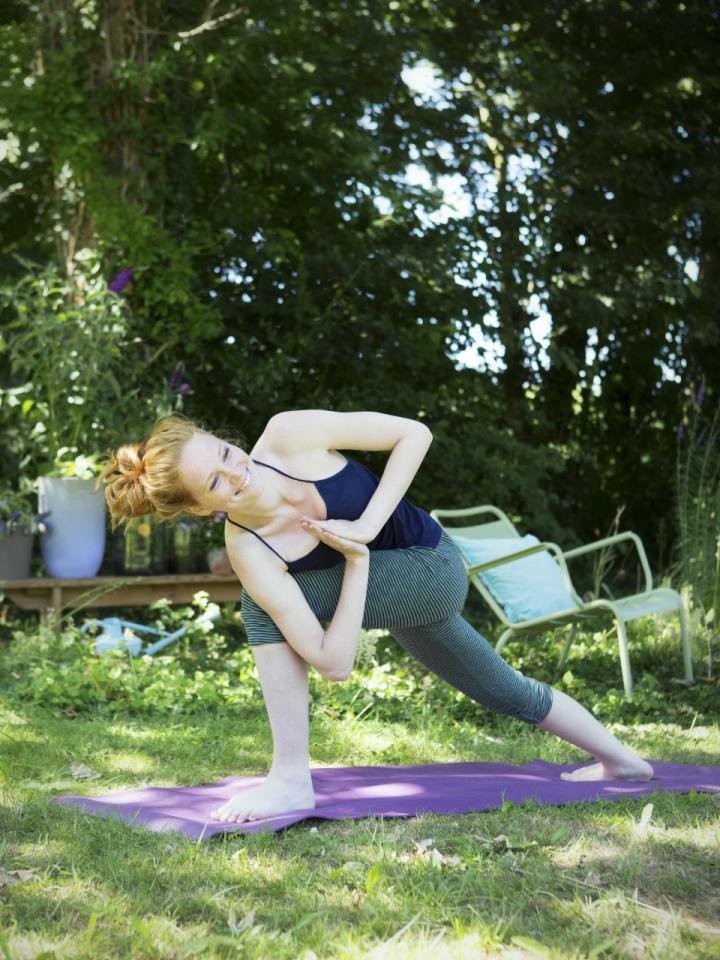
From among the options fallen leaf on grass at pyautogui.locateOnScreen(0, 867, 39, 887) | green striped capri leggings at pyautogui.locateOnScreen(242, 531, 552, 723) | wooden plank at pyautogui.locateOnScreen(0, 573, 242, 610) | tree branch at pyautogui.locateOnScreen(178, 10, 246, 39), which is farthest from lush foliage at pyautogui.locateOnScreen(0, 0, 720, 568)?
fallen leaf on grass at pyautogui.locateOnScreen(0, 867, 39, 887)

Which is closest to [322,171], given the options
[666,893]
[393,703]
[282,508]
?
[393,703]

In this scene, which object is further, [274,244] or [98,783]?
[274,244]

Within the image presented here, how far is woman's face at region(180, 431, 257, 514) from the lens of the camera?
2.50 meters

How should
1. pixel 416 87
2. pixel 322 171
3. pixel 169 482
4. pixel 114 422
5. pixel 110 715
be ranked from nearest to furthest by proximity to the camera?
1. pixel 169 482
2. pixel 110 715
3. pixel 114 422
4. pixel 322 171
5. pixel 416 87

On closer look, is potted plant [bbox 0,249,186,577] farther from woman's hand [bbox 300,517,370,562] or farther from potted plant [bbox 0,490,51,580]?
woman's hand [bbox 300,517,370,562]

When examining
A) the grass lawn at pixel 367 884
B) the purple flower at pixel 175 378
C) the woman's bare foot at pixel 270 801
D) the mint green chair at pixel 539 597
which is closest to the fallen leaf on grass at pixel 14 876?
the grass lawn at pixel 367 884

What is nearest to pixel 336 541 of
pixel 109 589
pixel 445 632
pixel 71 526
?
pixel 445 632

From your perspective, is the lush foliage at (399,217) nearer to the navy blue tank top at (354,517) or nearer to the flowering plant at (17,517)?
the flowering plant at (17,517)

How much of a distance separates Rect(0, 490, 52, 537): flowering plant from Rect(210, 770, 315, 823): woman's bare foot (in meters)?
2.82

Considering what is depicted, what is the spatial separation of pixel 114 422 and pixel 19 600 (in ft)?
3.24

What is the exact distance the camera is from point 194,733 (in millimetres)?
3508

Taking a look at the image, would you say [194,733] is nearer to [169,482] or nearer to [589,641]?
[169,482]

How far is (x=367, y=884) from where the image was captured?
1963 millimetres

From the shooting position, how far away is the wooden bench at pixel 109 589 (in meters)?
5.17
